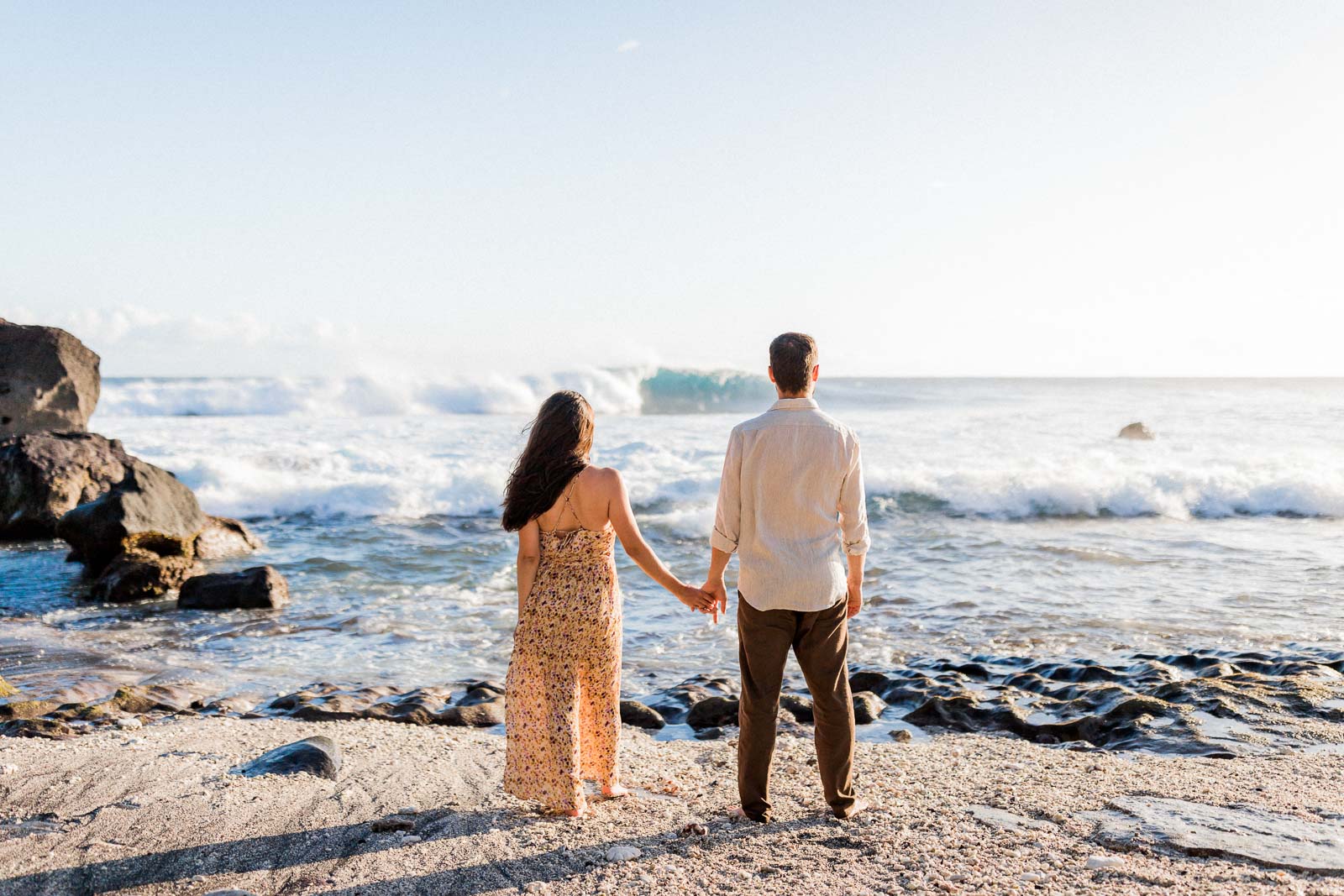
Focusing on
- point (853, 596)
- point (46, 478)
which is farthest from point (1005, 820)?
point (46, 478)

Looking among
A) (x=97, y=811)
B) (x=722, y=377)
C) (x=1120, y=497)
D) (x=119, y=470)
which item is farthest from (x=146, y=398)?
(x=97, y=811)

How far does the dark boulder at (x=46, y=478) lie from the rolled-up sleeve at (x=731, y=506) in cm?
1157

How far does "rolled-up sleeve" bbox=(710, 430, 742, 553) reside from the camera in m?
3.75

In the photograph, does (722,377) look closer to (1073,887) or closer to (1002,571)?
(1002,571)

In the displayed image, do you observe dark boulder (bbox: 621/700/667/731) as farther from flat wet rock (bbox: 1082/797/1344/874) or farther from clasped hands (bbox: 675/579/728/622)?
flat wet rock (bbox: 1082/797/1344/874)

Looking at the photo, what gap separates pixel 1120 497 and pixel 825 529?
13824 mm

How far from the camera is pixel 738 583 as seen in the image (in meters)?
3.87

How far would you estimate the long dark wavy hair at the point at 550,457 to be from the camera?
384cm

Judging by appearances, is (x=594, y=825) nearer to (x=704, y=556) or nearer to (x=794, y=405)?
(x=794, y=405)

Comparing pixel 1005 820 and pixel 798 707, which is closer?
pixel 1005 820

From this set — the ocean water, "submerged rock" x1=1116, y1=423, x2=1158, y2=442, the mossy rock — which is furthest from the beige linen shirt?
"submerged rock" x1=1116, y1=423, x2=1158, y2=442

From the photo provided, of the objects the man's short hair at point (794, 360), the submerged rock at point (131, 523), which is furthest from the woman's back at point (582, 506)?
the submerged rock at point (131, 523)

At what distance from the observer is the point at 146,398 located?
39.9 metres

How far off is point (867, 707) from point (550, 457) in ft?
10.3
